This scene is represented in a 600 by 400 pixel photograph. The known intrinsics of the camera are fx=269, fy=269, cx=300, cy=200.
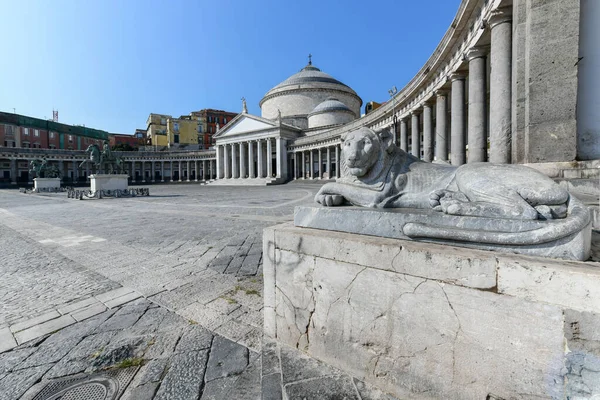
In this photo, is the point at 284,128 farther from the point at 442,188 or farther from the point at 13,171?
the point at 442,188

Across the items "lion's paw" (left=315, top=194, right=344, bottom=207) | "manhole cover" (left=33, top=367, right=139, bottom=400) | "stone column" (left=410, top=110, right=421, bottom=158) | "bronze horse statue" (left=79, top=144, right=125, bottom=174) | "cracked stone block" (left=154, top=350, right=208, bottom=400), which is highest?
"stone column" (left=410, top=110, right=421, bottom=158)

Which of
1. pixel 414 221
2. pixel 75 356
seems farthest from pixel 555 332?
pixel 75 356

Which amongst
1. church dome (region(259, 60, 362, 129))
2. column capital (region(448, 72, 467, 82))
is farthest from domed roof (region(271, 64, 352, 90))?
column capital (region(448, 72, 467, 82))

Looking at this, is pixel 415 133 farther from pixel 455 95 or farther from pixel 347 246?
pixel 347 246

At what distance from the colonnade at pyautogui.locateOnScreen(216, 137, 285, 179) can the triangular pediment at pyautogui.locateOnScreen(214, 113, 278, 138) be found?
1795 millimetres

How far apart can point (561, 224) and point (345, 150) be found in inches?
52.6

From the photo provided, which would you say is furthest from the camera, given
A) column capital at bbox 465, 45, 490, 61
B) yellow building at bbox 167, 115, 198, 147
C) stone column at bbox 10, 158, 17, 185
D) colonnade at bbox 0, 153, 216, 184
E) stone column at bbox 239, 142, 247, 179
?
Result: yellow building at bbox 167, 115, 198, 147

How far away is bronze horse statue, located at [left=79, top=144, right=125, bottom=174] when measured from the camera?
18.1 metres

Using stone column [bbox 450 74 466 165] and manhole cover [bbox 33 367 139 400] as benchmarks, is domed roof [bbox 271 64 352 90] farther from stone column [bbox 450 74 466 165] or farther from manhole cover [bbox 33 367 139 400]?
manhole cover [bbox 33 367 139 400]

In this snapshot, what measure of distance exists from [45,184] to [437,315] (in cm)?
3551

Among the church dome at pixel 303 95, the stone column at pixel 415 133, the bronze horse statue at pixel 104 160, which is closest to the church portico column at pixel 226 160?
the church dome at pixel 303 95

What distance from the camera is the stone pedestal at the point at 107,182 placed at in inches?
711

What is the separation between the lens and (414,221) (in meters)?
1.67

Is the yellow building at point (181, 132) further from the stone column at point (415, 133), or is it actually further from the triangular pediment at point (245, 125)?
the stone column at point (415, 133)
